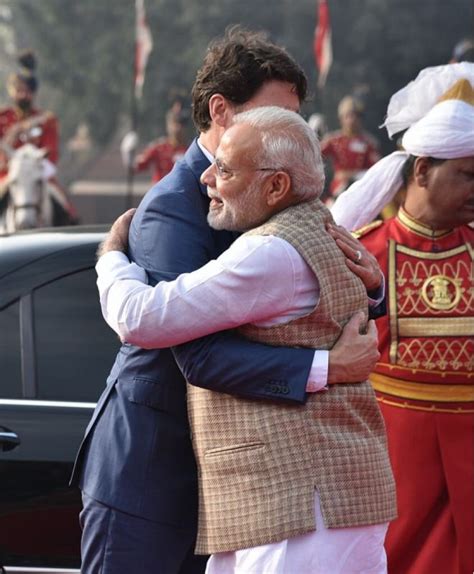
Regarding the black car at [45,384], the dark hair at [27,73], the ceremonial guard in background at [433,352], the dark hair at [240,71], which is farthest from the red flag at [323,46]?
the dark hair at [240,71]

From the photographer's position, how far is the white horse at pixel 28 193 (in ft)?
43.0

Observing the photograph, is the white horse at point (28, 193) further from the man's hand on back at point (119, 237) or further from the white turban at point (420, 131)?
the man's hand on back at point (119, 237)

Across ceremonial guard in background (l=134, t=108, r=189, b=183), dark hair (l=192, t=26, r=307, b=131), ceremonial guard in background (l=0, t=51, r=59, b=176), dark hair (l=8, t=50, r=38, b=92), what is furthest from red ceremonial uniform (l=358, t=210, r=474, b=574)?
ceremonial guard in background (l=134, t=108, r=189, b=183)

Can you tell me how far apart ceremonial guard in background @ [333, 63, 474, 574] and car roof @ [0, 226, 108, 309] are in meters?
0.88

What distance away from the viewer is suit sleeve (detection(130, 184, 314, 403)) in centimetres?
278

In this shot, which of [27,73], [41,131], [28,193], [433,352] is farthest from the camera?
[27,73]

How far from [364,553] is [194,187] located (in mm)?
868

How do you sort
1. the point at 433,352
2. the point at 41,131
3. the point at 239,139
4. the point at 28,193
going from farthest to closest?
the point at 41,131
the point at 28,193
the point at 433,352
the point at 239,139

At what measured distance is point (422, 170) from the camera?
429 cm

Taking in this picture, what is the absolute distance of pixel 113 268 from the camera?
2.99 meters

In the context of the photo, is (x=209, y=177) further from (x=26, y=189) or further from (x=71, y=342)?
(x=26, y=189)

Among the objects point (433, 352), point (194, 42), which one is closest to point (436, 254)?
point (433, 352)

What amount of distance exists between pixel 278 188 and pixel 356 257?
0.22m

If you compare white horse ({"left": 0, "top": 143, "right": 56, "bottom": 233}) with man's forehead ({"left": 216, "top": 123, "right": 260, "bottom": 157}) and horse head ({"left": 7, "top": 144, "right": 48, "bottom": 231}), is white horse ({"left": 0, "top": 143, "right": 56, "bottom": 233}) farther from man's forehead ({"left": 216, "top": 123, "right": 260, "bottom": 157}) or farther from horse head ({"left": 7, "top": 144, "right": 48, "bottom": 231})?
man's forehead ({"left": 216, "top": 123, "right": 260, "bottom": 157})
